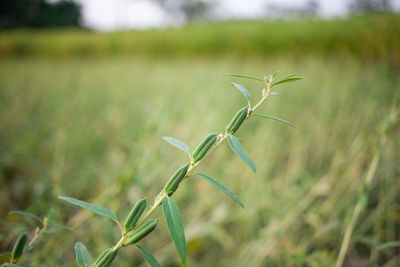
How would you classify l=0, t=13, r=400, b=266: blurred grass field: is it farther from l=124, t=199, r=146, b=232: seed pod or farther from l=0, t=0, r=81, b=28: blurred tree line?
l=0, t=0, r=81, b=28: blurred tree line

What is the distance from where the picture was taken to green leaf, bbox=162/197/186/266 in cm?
13

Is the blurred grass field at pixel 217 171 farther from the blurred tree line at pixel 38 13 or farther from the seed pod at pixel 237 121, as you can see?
the blurred tree line at pixel 38 13

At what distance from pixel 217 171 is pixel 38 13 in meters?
8.61

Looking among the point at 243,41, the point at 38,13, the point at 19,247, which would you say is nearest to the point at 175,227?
the point at 19,247

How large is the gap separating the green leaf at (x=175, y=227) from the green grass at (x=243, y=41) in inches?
105

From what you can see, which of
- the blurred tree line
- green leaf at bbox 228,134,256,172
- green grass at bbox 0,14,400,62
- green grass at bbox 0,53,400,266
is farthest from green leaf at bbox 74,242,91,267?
the blurred tree line

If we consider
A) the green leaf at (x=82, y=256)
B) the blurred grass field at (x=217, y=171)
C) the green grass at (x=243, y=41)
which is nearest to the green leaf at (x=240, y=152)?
the green leaf at (x=82, y=256)

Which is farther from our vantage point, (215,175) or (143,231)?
(215,175)

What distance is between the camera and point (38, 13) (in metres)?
6.87

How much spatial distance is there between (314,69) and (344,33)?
152 cm

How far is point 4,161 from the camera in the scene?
A: 0.71 m

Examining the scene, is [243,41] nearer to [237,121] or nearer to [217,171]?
[217,171]

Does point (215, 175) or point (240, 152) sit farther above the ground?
point (240, 152)

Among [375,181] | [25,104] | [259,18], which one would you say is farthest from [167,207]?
[259,18]
